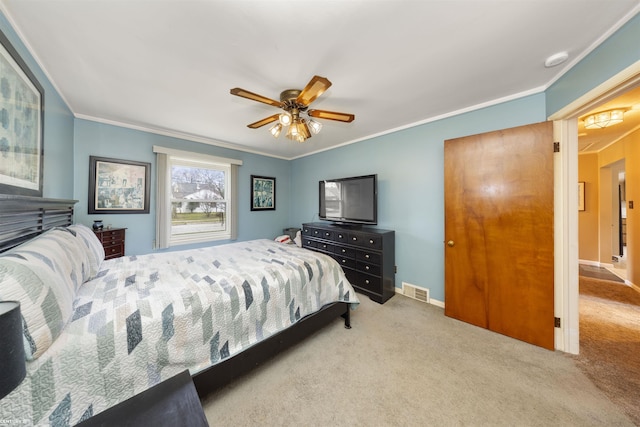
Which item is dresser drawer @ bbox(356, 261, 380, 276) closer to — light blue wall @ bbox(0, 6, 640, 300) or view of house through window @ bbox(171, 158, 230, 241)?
light blue wall @ bbox(0, 6, 640, 300)

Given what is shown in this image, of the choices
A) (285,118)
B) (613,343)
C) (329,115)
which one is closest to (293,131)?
(285,118)

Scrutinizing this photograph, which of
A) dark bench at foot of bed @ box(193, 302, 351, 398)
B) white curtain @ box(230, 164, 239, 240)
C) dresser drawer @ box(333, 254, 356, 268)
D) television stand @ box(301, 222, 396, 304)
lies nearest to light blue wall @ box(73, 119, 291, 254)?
white curtain @ box(230, 164, 239, 240)

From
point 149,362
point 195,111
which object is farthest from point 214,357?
point 195,111

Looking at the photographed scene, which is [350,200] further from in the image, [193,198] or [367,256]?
[193,198]

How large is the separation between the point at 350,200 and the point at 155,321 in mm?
2815

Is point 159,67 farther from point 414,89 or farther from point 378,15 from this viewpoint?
point 414,89

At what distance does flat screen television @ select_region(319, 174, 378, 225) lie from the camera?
3.17 metres

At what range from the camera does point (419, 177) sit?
9.69 ft

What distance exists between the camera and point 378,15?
1.30 meters

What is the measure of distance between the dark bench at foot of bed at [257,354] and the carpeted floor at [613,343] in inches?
77.8

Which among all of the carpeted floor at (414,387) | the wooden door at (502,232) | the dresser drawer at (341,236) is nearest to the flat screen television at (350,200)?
the dresser drawer at (341,236)

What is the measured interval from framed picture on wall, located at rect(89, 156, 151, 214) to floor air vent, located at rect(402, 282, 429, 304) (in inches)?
155

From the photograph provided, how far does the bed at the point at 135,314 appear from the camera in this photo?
2.82 feet

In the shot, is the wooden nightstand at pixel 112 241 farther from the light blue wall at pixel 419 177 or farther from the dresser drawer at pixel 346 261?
the light blue wall at pixel 419 177
